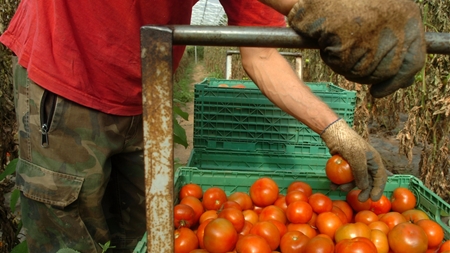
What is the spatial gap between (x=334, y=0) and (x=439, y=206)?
1.32 metres

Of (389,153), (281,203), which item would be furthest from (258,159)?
(389,153)

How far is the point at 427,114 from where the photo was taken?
386cm

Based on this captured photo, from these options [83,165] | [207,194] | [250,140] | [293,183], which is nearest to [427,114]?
[250,140]

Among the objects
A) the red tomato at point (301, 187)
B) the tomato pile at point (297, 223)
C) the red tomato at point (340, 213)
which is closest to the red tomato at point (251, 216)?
the tomato pile at point (297, 223)

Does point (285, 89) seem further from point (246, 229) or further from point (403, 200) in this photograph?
point (403, 200)

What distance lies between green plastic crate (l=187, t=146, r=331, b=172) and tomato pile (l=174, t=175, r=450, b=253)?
25.1 inches

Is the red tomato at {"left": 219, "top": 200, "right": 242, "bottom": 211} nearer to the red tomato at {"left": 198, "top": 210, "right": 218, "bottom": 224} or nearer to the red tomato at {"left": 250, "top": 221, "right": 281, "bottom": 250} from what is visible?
the red tomato at {"left": 198, "top": 210, "right": 218, "bottom": 224}

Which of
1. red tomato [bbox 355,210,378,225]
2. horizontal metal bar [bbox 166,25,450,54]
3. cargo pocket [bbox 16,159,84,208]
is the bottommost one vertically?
red tomato [bbox 355,210,378,225]

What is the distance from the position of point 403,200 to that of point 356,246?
622mm

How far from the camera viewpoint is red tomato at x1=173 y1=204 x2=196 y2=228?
172cm

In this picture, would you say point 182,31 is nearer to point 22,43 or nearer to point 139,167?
point 22,43

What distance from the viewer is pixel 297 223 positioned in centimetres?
181

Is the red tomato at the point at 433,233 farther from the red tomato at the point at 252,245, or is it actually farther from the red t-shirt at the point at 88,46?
the red t-shirt at the point at 88,46

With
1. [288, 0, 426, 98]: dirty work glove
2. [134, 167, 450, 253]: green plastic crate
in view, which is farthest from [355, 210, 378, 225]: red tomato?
[288, 0, 426, 98]: dirty work glove
